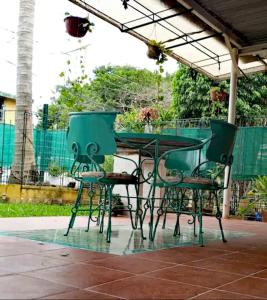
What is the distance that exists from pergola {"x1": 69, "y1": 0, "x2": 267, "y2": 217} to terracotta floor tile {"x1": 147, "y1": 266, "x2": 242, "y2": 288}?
3.75 metres

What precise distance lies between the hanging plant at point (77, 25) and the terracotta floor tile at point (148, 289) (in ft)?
12.9

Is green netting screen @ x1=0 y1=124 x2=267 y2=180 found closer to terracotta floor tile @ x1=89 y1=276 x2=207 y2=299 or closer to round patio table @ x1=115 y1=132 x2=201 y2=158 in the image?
round patio table @ x1=115 y1=132 x2=201 y2=158

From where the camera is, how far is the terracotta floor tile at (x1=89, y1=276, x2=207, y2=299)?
5.25 feet

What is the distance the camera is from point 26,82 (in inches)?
361

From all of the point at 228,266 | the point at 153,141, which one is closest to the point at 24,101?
the point at 153,141

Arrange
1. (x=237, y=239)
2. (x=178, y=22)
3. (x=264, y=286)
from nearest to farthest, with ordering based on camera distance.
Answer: (x=264, y=286) < (x=237, y=239) < (x=178, y=22)

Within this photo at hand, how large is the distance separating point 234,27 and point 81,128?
3683 millimetres

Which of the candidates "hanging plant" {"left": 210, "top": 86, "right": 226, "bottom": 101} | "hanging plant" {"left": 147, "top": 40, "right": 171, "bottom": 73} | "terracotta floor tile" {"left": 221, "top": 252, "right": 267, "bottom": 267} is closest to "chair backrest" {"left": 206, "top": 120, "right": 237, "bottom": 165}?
"terracotta floor tile" {"left": 221, "top": 252, "right": 267, "bottom": 267}

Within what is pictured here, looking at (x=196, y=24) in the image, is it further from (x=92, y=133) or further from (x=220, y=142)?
(x=92, y=133)

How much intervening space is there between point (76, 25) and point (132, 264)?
12.0 ft

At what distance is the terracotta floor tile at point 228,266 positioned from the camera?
2.23m

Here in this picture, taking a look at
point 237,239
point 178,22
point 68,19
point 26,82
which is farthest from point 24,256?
point 26,82

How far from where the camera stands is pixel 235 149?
Result: 6539mm

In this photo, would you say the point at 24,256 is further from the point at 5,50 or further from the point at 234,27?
the point at 5,50
